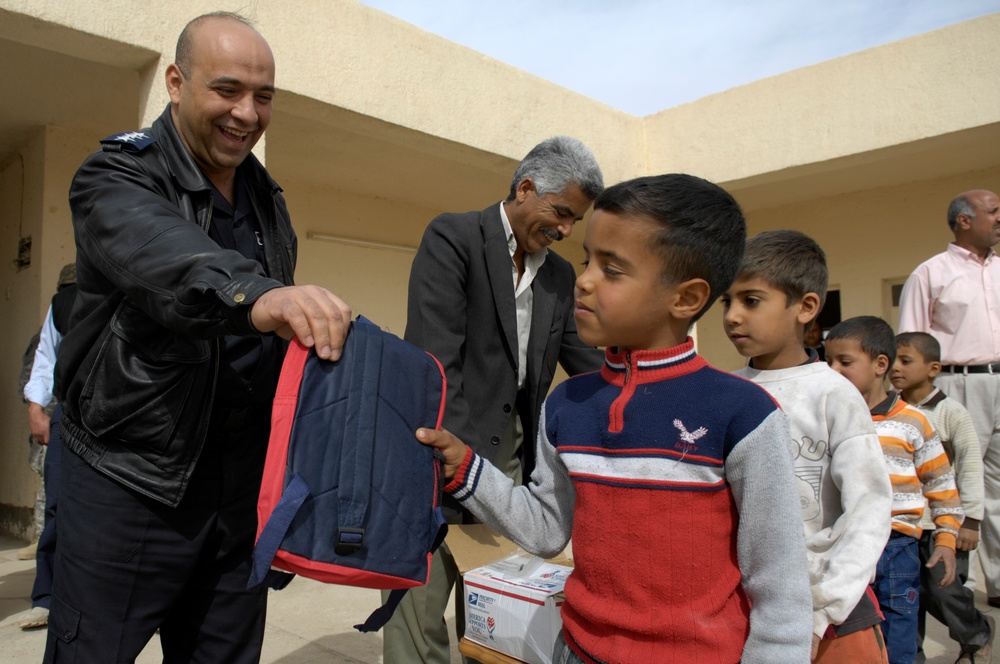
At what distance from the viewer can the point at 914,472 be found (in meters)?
2.96

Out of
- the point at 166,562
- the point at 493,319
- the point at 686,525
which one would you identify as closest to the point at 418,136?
the point at 493,319

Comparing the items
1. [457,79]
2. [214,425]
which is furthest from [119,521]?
[457,79]

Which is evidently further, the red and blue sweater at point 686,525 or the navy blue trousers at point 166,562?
the navy blue trousers at point 166,562

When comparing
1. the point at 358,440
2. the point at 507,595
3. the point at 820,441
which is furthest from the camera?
the point at 507,595

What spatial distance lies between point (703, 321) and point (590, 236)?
320 inches

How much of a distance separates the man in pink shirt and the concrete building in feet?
5.40

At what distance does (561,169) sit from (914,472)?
1.80m

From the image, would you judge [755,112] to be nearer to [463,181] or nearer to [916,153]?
[916,153]

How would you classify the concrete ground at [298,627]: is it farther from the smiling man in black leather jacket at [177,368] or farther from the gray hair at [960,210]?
the gray hair at [960,210]

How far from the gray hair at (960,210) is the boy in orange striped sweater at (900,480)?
1.98m

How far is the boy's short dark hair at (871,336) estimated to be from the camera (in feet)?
10.1

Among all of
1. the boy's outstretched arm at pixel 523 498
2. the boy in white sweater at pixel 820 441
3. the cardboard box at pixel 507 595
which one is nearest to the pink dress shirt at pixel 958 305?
the boy in white sweater at pixel 820 441

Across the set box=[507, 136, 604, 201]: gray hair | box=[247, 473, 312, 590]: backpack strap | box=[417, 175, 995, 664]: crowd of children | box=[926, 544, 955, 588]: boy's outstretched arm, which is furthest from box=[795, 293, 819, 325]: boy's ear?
box=[926, 544, 955, 588]: boy's outstretched arm

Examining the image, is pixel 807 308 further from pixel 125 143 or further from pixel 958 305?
pixel 958 305
